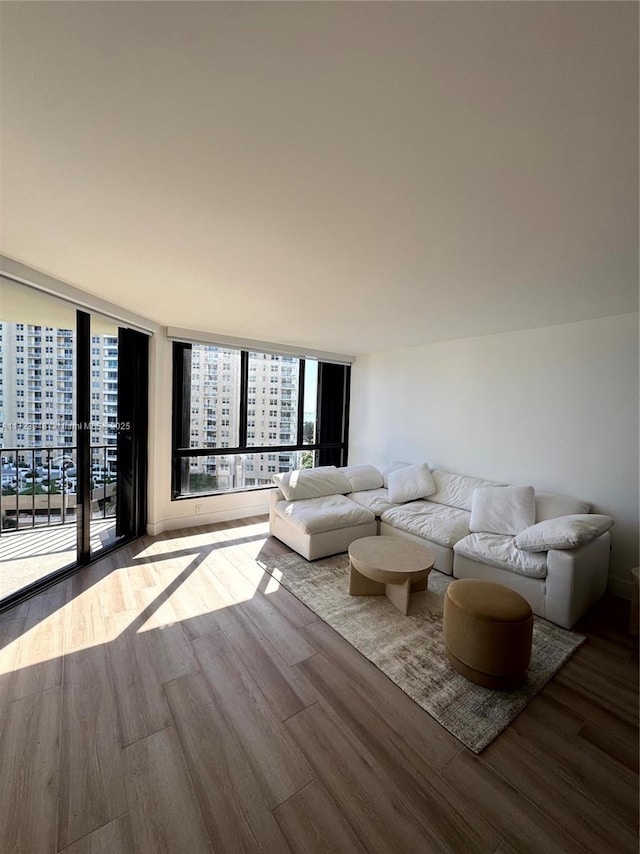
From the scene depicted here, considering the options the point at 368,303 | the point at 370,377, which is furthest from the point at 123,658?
the point at 370,377

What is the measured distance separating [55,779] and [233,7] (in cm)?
253

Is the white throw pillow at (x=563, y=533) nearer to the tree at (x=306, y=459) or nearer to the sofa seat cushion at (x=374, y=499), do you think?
the sofa seat cushion at (x=374, y=499)

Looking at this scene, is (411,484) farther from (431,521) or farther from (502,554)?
(502,554)

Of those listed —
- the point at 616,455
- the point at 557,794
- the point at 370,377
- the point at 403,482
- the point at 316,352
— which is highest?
the point at 316,352

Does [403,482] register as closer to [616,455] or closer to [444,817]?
[616,455]

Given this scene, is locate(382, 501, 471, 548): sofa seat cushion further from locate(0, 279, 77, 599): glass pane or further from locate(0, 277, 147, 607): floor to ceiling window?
locate(0, 279, 77, 599): glass pane

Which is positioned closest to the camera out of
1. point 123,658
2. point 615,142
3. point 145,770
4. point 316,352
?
point 615,142

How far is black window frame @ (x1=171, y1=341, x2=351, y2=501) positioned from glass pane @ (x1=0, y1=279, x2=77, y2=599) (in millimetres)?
1090

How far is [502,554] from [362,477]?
203 cm

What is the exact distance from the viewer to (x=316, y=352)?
4.88 metres

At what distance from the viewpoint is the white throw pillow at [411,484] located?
3.89 meters

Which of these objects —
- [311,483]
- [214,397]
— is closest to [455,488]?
[311,483]

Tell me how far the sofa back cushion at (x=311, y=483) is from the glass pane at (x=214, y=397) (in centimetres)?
100

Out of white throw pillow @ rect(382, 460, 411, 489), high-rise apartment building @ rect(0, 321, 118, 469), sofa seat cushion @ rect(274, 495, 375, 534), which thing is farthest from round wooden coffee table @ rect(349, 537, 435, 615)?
high-rise apartment building @ rect(0, 321, 118, 469)
